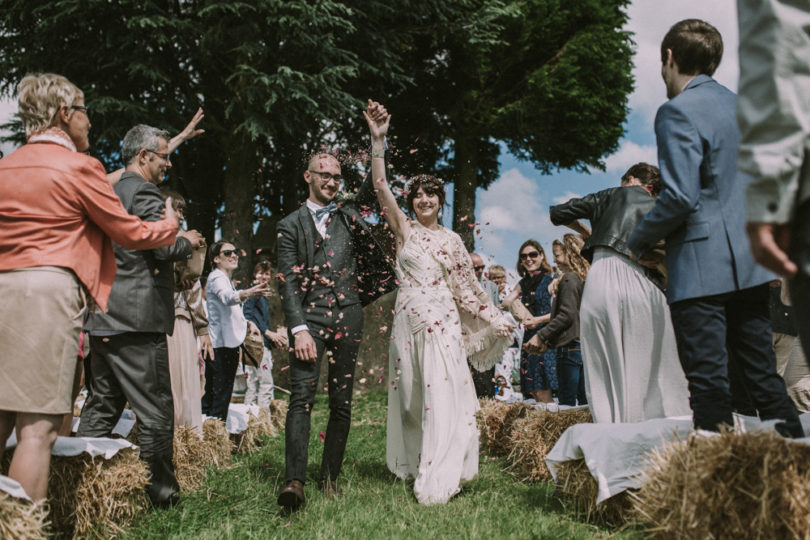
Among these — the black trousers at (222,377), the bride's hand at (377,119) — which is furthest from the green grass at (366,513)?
the bride's hand at (377,119)

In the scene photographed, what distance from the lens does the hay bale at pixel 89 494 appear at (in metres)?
3.54

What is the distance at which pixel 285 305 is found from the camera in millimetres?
4629

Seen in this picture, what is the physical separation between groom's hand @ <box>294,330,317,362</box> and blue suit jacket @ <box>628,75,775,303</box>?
2.31 metres

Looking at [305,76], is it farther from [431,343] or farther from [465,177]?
[431,343]

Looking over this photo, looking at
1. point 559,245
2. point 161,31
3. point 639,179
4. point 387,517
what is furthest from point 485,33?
point 387,517

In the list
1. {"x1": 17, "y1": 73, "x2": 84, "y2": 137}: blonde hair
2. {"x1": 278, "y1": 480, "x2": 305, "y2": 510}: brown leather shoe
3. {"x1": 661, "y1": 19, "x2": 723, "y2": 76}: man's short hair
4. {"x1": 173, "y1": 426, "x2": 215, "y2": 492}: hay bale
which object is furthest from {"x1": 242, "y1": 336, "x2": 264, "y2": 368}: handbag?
{"x1": 661, "y1": 19, "x2": 723, "y2": 76}: man's short hair

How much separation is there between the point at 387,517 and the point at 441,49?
657 inches

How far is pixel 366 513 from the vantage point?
4.02 meters

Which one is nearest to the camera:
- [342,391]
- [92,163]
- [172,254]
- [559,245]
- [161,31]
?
[92,163]

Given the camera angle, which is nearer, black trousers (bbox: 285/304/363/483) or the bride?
black trousers (bbox: 285/304/363/483)

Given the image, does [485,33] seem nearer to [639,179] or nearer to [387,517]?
[639,179]

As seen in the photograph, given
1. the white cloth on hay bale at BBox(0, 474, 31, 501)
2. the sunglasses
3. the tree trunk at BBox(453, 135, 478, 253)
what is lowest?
the white cloth on hay bale at BBox(0, 474, 31, 501)

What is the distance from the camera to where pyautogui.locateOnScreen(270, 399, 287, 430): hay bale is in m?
8.74

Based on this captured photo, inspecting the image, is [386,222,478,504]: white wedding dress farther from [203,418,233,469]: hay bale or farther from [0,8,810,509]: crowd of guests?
[203,418,233,469]: hay bale
